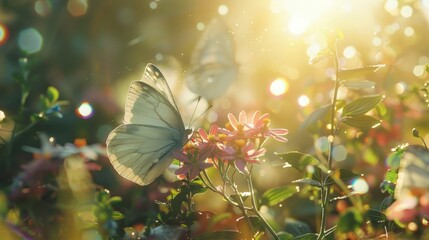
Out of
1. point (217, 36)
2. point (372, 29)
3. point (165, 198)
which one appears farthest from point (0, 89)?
point (372, 29)

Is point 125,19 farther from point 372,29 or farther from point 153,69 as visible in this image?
point 153,69

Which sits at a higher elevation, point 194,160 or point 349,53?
point 194,160

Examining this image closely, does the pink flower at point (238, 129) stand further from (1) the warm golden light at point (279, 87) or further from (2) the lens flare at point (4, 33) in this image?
(2) the lens flare at point (4, 33)

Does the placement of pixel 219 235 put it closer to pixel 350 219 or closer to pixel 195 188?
pixel 195 188

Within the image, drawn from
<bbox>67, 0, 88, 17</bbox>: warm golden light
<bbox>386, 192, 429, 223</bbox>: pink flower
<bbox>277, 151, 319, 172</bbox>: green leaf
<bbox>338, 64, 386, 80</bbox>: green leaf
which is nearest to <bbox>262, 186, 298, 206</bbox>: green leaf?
<bbox>277, 151, 319, 172</bbox>: green leaf

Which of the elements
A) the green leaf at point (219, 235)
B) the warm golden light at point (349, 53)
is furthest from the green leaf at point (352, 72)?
the warm golden light at point (349, 53)

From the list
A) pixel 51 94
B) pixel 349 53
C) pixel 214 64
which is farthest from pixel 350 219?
pixel 349 53
